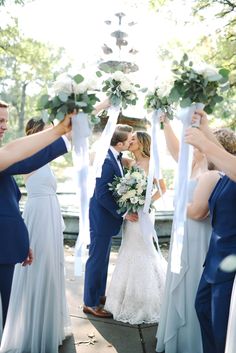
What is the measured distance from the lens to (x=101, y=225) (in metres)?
5.21

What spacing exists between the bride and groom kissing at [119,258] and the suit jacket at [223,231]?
2.07 m

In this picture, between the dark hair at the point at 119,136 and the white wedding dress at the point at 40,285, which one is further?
the dark hair at the point at 119,136

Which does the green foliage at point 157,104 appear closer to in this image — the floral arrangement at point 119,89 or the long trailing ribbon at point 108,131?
the floral arrangement at point 119,89

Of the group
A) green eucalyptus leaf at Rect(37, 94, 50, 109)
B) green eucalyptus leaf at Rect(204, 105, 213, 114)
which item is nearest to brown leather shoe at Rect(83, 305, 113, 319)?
green eucalyptus leaf at Rect(204, 105, 213, 114)

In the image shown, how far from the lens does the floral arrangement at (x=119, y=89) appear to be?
3.91 m

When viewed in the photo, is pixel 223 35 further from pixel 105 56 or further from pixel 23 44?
pixel 23 44

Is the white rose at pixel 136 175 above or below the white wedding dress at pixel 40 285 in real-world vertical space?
above

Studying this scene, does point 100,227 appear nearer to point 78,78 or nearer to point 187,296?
point 187,296

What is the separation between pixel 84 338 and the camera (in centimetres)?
445

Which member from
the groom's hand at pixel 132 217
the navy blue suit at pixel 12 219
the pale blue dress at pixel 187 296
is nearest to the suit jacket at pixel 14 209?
the navy blue suit at pixel 12 219

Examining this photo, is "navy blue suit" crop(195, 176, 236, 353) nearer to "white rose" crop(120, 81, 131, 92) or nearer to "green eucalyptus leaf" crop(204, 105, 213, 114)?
"green eucalyptus leaf" crop(204, 105, 213, 114)

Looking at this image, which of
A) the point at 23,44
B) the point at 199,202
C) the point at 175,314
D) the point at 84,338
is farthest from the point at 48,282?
the point at 23,44

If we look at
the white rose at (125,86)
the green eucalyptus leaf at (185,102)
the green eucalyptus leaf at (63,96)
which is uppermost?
the white rose at (125,86)

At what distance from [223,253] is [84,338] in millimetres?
2177
